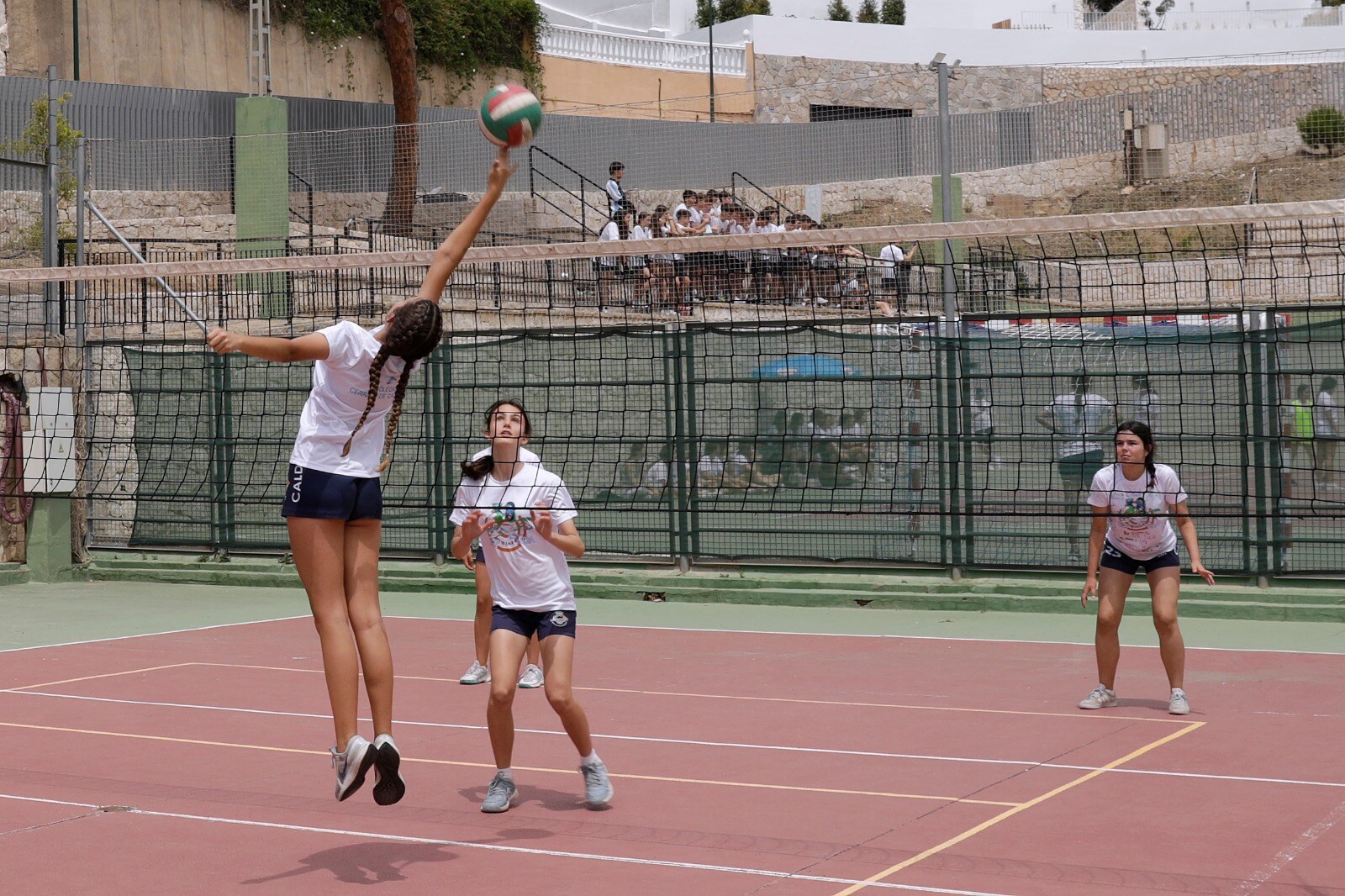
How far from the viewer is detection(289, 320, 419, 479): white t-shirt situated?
525 centimetres

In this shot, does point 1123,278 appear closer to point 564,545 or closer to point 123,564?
point 123,564

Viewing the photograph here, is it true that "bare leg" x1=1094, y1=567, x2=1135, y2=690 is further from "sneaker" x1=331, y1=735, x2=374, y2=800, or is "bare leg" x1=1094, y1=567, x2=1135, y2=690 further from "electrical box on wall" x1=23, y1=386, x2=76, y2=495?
"electrical box on wall" x1=23, y1=386, x2=76, y2=495

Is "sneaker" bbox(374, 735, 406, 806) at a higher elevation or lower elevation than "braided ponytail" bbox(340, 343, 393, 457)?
lower

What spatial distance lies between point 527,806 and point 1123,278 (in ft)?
52.8

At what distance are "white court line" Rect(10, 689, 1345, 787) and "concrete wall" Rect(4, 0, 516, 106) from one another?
73.7 ft

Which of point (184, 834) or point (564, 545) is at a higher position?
point (564, 545)

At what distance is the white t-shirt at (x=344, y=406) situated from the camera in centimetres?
525

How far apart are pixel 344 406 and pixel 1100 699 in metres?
4.87

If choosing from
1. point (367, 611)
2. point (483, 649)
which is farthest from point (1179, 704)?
point (367, 611)

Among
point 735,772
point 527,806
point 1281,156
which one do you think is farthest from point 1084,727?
point 1281,156

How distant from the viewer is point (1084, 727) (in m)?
7.86

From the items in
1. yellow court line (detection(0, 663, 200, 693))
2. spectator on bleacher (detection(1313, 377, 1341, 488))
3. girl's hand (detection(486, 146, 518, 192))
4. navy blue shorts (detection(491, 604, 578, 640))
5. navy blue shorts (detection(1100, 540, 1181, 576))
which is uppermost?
girl's hand (detection(486, 146, 518, 192))

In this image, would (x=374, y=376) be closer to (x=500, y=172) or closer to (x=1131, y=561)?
(x=500, y=172)

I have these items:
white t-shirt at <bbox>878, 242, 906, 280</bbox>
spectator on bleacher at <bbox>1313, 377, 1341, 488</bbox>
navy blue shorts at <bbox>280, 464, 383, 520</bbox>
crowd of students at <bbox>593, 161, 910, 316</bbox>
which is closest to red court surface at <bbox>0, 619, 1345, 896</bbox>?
navy blue shorts at <bbox>280, 464, 383, 520</bbox>
